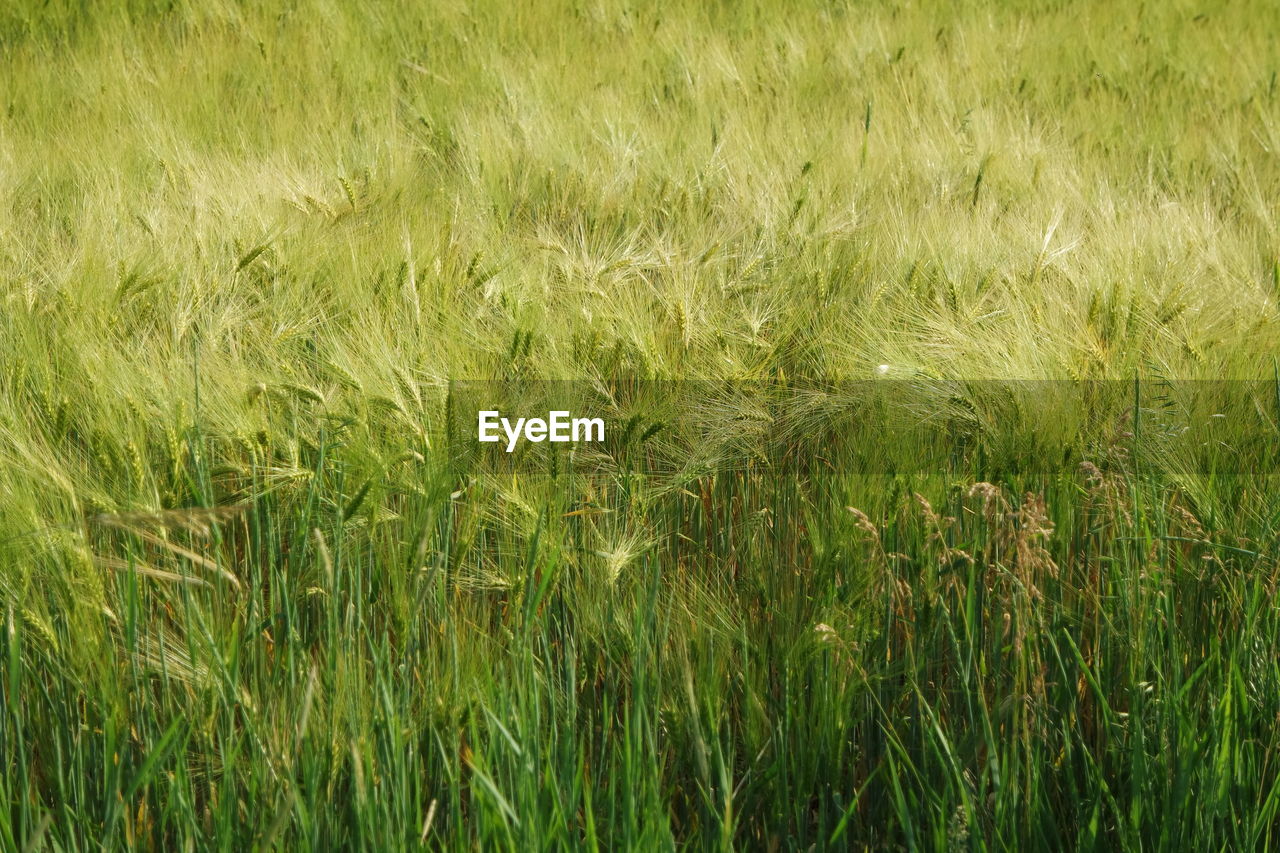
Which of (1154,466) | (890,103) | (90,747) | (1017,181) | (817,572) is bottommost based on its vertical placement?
(90,747)

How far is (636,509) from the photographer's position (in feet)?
4.29

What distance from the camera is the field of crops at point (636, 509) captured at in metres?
0.96

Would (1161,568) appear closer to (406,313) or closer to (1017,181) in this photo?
(406,313)

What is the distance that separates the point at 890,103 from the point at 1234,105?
104cm

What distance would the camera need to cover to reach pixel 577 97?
10.0 ft

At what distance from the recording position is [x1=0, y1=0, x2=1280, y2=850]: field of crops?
96 centimetres

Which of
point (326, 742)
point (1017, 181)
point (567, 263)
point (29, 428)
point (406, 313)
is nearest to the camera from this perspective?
point (326, 742)

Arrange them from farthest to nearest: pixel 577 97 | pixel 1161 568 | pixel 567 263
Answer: pixel 577 97 < pixel 567 263 < pixel 1161 568

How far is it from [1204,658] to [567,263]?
1144mm

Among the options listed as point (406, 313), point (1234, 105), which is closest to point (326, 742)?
point (406, 313)

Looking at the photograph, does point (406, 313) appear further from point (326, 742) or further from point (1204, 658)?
point (1204, 658)

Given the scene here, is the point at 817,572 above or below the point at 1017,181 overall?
below

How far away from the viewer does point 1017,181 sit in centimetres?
240

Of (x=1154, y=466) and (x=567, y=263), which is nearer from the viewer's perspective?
(x=1154, y=466)
